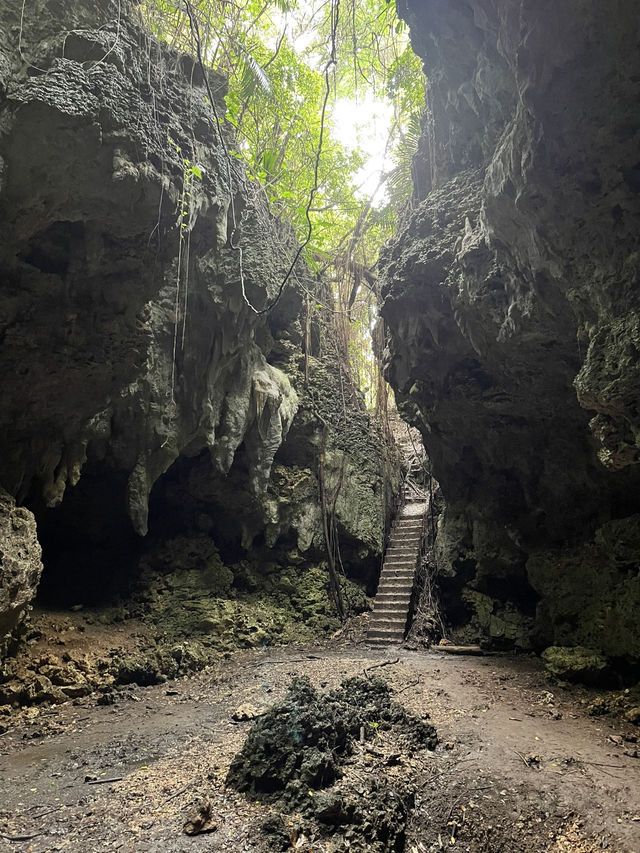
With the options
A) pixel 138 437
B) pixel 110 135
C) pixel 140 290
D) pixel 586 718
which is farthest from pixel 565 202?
pixel 138 437

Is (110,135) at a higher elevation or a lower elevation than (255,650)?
higher

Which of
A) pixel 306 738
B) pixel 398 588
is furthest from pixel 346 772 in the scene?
pixel 398 588

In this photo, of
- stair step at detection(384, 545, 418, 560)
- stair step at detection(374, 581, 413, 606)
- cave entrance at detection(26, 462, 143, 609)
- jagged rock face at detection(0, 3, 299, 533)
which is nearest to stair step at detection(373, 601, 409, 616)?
stair step at detection(374, 581, 413, 606)

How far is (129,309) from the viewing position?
5.59 meters

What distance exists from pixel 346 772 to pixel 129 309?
534 cm

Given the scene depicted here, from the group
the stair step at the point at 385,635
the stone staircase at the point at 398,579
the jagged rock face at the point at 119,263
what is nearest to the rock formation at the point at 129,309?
the jagged rock face at the point at 119,263

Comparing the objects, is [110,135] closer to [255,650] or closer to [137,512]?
[137,512]

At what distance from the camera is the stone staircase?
9297mm

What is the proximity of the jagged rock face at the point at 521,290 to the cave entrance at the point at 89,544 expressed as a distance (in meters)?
5.80

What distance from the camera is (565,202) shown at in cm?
401

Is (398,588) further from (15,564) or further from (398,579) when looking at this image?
(15,564)

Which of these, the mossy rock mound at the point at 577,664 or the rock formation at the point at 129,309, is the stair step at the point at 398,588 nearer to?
the rock formation at the point at 129,309

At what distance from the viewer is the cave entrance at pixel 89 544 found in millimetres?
8211

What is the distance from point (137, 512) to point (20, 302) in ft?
12.5
